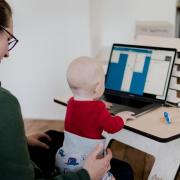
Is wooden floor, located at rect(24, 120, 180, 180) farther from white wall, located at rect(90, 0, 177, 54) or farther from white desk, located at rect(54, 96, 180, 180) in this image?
white wall, located at rect(90, 0, 177, 54)

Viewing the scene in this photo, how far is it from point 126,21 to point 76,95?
2.10 metres

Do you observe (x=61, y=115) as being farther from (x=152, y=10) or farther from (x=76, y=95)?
(x=76, y=95)

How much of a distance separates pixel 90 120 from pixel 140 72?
0.53 m

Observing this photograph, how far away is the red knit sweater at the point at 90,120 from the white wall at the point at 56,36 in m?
1.77

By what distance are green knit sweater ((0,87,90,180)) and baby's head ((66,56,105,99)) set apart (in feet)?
1.45

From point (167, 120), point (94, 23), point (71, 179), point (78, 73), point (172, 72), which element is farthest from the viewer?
point (94, 23)

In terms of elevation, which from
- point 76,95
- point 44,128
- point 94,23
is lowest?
point 44,128

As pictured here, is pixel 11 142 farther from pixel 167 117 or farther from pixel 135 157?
pixel 135 157

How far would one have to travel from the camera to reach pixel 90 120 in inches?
50.2

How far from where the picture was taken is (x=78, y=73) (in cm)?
128

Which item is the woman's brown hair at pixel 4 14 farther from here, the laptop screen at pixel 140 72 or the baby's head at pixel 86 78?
the laptop screen at pixel 140 72

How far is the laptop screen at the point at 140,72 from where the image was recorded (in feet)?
5.32

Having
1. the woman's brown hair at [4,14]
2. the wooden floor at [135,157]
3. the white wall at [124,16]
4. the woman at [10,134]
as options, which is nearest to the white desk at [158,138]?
the wooden floor at [135,157]

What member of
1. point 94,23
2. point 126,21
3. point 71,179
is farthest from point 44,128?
point 71,179
